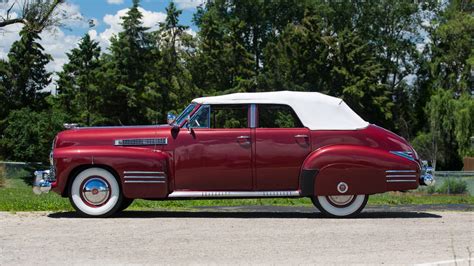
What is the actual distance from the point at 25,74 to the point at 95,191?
59515 millimetres

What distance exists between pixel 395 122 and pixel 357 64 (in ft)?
22.9

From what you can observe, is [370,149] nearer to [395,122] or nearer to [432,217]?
[432,217]

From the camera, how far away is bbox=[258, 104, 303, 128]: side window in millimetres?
10945

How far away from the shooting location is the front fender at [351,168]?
10.6m

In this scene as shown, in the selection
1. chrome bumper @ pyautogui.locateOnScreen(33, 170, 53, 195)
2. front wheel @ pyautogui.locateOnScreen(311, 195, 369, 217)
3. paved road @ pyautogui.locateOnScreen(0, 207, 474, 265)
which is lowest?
paved road @ pyautogui.locateOnScreen(0, 207, 474, 265)

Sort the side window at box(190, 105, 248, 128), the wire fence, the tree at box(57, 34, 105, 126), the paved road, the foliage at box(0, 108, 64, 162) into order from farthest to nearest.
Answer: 1. the tree at box(57, 34, 105, 126)
2. the foliage at box(0, 108, 64, 162)
3. the wire fence
4. the side window at box(190, 105, 248, 128)
5. the paved road

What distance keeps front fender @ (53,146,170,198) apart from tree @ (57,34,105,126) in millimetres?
44759

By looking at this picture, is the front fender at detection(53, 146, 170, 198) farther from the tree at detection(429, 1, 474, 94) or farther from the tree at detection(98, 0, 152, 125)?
the tree at detection(429, 1, 474, 94)

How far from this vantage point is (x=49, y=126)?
168 ft

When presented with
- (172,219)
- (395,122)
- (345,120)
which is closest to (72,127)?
(172,219)

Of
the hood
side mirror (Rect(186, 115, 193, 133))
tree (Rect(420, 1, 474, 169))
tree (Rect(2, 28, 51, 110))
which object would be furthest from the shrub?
tree (Rect(2, 28, 51, 110))

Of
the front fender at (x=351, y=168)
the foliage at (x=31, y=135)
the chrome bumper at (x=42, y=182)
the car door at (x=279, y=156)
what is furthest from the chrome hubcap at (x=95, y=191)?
the foliage at (x=31, y=135)

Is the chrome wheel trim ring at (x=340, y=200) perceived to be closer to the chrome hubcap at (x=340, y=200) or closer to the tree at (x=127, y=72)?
the chrome hubcap at (x=340, y=200)

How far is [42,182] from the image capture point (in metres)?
10.8
